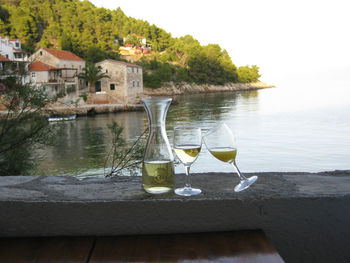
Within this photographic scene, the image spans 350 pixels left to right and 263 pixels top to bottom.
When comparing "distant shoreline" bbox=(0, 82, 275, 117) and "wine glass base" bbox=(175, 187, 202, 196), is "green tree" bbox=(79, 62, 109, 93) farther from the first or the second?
"wine glass base" bbox=(175, 187, 202, 196)

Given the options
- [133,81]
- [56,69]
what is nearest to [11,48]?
[56,69]

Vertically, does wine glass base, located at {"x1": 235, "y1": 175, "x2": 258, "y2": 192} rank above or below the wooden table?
above

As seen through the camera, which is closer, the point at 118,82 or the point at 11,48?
the point at 118,82

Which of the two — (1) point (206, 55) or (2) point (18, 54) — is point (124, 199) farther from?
(1) point (206, 55)

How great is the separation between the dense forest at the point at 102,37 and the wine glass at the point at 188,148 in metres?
37.3

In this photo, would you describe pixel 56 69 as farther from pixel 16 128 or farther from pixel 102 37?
pixel 16 128

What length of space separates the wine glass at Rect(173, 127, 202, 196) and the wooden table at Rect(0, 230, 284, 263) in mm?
133

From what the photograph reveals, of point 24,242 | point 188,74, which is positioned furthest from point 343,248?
point 188,74

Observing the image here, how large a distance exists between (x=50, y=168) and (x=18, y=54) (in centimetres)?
2578

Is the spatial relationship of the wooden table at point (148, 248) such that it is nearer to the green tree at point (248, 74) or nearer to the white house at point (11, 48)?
the white house at point (11, 48)

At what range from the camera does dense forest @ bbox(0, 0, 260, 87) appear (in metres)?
43.8

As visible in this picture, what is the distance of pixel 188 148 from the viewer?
1.07 meters

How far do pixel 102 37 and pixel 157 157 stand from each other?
160 ft

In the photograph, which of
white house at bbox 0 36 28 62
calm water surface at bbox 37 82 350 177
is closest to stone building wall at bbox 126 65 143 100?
calm water surface at bbox 37 82 350 177
